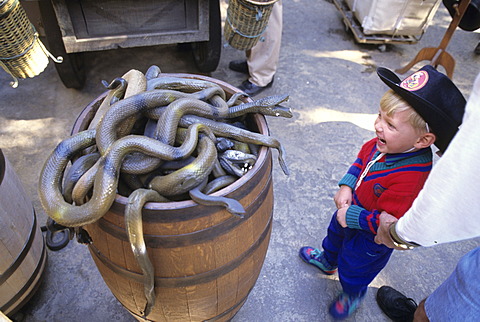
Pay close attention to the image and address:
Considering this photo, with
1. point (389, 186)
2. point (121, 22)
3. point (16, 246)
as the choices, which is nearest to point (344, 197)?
point (389, 186)

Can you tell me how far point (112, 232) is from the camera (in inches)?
51.4

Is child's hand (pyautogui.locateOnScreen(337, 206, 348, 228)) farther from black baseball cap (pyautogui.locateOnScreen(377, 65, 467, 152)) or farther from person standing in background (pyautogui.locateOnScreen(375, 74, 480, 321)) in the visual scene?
black baseball cap (pyautogui.locateOnScreen(377, 65, 467, 152))

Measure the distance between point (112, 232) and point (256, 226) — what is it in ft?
1.81

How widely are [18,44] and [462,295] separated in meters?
2.74

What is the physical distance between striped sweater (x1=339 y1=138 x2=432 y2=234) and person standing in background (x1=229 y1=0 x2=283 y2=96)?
2.13 metres

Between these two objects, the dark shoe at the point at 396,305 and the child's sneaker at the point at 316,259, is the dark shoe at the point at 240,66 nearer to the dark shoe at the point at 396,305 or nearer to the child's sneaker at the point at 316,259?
the child's sneaker at the point at 316,259

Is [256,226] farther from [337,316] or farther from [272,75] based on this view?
[272,75]

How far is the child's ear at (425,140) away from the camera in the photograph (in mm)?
1487

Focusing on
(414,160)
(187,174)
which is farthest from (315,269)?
(187,174)

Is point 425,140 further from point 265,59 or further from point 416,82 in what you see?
point 265,59

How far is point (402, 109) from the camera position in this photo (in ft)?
4.94

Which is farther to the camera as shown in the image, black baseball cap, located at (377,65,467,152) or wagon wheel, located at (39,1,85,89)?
wagon wheel, located at (39,1,85,89)

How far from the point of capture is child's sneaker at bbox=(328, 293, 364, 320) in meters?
2.18

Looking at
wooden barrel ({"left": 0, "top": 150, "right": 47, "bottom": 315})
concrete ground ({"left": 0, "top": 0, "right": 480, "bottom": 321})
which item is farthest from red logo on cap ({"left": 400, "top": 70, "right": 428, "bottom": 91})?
wooden barrel ({"left": 0, "top": 150, "right": 47, "bottom": 315})
